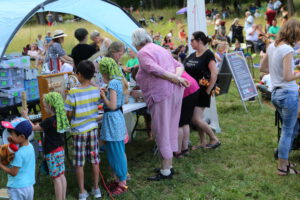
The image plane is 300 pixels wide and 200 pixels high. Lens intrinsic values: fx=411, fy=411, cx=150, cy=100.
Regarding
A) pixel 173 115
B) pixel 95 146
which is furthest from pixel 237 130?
pixel 95 146

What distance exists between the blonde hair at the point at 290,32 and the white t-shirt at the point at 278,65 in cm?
9

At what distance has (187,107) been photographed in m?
5.32

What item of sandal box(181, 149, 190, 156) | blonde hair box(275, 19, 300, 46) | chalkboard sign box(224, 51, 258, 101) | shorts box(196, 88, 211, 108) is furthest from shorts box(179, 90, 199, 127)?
chalkboard sign box(224, 51, 258, 101)

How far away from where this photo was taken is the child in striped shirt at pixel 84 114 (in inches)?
159

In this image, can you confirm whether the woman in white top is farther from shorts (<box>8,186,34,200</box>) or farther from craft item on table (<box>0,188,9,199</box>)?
craft item on table (<box>0,188,9,199</box>)

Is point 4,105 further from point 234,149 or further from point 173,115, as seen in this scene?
point 234,149

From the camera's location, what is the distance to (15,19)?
4926mm

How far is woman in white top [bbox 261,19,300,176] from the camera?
429cm

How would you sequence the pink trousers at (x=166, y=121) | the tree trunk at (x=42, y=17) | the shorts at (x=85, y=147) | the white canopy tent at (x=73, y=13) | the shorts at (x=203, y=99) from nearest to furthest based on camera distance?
1. the shorts at (x=85, y=147)
2. the pink trousers at (x=166, y=121)
3. the white canopy tent at (x=73, y=13)
4. the shorts at (x=203, y=99)
5. the tree trunk at (x=42, y=17)

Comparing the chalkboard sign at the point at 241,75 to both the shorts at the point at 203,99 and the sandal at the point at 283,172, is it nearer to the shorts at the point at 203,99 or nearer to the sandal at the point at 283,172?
the shorts at the point at 203,99

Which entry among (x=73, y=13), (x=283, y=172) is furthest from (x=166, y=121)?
(x=73, y=13)

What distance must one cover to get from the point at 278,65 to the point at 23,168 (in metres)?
2.79

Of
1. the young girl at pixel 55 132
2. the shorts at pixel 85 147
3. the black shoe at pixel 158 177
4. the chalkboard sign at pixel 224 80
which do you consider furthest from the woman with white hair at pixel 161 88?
the chalkboard sign at pixel 224 80

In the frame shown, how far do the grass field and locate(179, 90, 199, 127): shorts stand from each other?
55 cm
